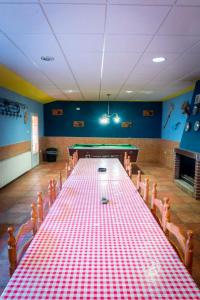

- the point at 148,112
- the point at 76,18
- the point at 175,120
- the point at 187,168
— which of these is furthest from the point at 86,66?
the point at 148,112

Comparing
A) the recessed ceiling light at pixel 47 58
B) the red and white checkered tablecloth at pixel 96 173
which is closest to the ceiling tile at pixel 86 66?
the recessed ceiling light at pixel 47 58

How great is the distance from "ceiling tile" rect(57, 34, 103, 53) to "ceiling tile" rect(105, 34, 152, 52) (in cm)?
12

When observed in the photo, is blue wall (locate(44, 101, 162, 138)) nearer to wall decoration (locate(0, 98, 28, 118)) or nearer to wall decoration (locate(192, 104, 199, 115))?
wall decoration (locate(0, 98, 28, 118))

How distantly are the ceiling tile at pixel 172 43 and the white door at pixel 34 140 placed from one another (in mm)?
6082

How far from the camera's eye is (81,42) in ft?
9.34

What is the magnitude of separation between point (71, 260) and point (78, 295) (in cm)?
30

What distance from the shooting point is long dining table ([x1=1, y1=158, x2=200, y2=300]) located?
1167mm

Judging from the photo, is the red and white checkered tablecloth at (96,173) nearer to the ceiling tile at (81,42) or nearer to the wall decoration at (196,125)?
the ceiling tile at (81,42)

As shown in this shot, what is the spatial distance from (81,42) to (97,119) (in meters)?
7.03

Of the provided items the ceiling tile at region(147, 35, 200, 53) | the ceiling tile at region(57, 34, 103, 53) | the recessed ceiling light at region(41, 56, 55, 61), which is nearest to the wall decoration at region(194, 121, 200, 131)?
the ceiling tile at region(147, 35, 200, 53)

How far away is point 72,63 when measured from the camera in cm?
381

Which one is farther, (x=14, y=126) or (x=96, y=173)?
(x=14, y=126)

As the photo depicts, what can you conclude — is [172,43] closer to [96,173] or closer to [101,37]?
[101,37]

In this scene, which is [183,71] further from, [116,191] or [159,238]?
[159,238]
